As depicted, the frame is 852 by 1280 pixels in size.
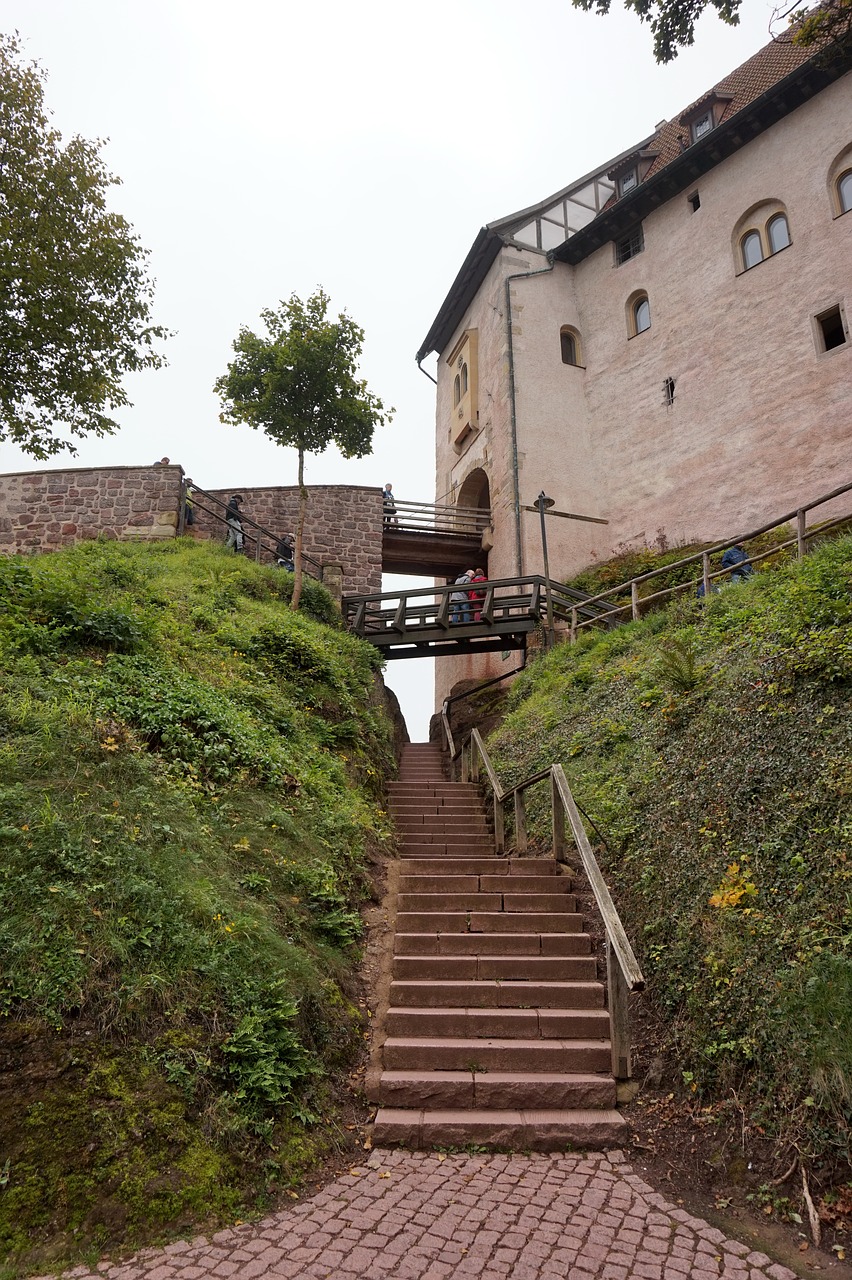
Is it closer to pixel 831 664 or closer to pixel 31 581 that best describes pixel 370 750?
pixel 31 581

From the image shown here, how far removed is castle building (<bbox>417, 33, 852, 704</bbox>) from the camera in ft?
58.0

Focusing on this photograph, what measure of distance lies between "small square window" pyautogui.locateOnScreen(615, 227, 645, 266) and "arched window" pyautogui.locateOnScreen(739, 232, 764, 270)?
367cm

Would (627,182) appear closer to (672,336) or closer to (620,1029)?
(672,336)

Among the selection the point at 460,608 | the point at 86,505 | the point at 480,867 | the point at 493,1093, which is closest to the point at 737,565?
the point at 480,867

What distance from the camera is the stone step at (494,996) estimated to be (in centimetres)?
570

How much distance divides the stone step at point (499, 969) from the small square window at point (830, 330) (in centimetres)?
1620

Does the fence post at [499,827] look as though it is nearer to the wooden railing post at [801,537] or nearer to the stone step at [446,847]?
the stone step at [446,847]

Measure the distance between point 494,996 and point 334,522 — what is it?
1520 centimetres

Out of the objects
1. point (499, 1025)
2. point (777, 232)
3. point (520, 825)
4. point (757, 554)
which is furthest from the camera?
point (777, 232)

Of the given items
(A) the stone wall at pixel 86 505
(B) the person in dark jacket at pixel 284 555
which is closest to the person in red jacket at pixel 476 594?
(B) the person in dark jacket at pixel 284 555

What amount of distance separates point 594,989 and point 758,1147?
1.80 m

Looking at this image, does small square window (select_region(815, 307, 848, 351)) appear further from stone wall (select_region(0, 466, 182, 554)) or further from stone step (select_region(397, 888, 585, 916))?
stone step (select_region(397, 888, 585, 916))

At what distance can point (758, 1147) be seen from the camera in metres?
4.01

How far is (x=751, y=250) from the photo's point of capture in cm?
1978
